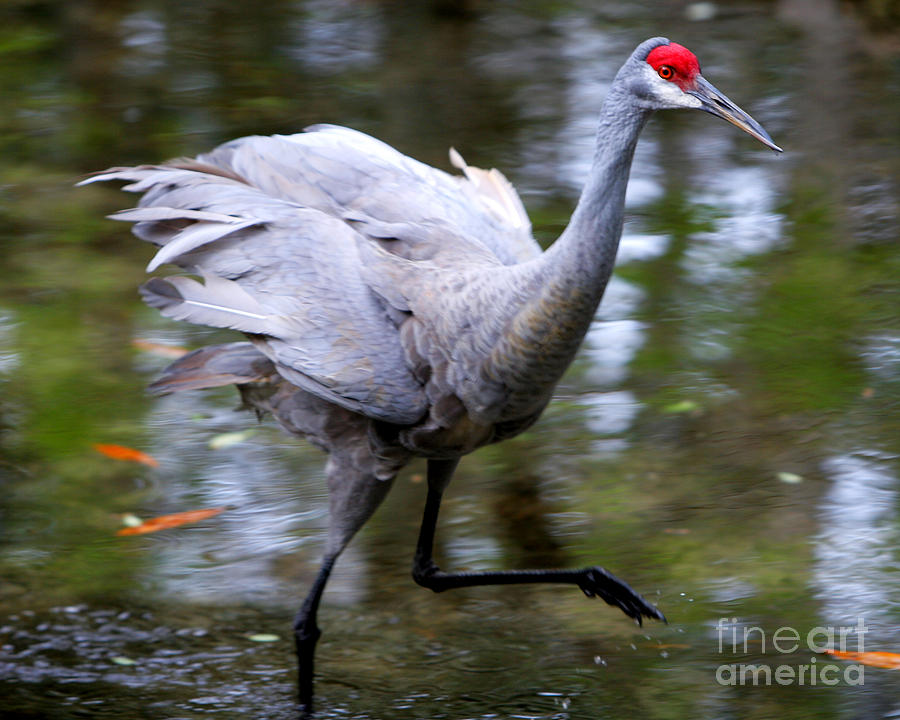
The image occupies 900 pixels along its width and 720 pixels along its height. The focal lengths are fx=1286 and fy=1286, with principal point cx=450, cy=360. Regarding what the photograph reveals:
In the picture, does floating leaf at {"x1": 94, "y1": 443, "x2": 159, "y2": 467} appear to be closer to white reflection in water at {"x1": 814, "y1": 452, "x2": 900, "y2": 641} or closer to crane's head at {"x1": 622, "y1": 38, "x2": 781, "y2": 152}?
white reflection in water at {"x1": 814, "y1": 452, "x2": 900, "y2": 641}

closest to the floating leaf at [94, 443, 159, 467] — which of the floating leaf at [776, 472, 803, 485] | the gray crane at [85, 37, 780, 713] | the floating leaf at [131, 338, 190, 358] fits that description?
the floating leaf at [131, 338, 190, 358]

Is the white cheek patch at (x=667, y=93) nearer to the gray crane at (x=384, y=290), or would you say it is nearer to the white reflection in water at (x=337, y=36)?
the gray crane at (x=384, y=290)

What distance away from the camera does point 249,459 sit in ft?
16.3

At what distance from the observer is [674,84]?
3162 millimetres

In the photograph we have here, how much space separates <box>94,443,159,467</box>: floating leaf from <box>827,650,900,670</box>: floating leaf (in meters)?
2.57

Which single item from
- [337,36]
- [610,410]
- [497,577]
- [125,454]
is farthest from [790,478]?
[337,36]

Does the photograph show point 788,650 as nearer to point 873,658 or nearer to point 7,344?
point 873,658

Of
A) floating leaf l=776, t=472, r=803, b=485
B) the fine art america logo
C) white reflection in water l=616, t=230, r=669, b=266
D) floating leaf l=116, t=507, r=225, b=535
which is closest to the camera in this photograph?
the fine art america logo

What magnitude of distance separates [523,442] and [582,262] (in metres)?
1.85

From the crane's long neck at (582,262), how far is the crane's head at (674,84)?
0.17 feet

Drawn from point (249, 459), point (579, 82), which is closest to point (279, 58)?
point (579, 82)

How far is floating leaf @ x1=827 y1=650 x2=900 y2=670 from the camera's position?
3.79m

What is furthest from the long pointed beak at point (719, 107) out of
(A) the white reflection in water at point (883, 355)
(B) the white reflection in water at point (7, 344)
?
(B) the white reflection in water at point (7, 344)

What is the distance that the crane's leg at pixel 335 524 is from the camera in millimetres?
3891
